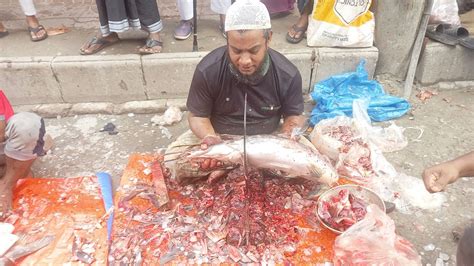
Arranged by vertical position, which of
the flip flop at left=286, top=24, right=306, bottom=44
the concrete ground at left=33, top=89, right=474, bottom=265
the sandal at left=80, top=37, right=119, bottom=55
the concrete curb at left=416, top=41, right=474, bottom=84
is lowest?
the concrete ground at left=33, top=89, right=474, bottom=265

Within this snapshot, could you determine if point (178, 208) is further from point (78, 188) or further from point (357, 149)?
point (357, 149)

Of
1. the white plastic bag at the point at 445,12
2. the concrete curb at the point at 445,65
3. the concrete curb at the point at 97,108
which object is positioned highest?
the white plastic bag at the point at 445,12

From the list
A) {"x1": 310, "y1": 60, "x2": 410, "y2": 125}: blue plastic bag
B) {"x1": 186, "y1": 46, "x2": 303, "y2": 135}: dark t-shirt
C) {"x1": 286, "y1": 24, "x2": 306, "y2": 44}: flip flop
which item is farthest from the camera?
{"x1": 286, "y1": 24, "x2": 306, "y2": 44}: flip flop

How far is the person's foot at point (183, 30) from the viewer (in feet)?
15.5

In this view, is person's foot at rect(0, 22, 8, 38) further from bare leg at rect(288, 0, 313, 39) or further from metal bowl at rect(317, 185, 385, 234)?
metal bowl at rect(317, 185, 385, 234)

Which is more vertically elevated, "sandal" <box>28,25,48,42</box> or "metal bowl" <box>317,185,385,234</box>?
"sandal" <box>28,25,48,42</box>

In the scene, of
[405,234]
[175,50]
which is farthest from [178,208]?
[175,50]

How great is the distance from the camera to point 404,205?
10.5 feet

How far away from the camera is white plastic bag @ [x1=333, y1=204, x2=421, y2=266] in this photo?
230 centimetres

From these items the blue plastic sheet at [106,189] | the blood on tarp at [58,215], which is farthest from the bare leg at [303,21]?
the blood on tarp at [58,215]

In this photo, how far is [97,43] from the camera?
454 centimetres

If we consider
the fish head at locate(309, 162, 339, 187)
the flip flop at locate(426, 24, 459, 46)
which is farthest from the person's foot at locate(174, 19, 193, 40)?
the flip flop at locate(426, 24, 459, 46)

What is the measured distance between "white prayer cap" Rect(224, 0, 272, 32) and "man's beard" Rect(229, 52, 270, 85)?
30 centimetres

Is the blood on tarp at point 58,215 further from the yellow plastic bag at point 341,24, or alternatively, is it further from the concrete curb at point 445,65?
the concrete curb at point 445,65
